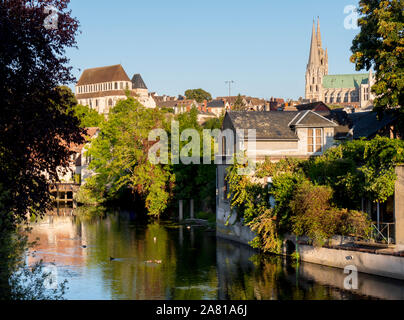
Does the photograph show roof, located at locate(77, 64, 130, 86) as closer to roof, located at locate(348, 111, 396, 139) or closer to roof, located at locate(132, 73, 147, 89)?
roof, located at locate(132, 73, 147, 89)

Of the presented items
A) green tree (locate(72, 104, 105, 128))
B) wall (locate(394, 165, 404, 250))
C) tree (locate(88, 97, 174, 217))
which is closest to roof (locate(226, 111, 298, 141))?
wall (locate(394, 165, 404, 250))

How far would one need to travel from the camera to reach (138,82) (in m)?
198

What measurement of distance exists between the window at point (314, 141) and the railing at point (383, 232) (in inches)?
489

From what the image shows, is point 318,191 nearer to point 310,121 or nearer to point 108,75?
point 310,121

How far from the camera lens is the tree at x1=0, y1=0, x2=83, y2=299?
17.6 meters

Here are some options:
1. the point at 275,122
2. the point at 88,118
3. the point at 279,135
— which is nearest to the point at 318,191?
the point at 279,135

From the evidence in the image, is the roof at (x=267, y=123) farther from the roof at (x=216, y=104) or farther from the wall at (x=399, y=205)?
the roof at (x=216, y=104)

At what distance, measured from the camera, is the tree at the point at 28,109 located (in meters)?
17.6

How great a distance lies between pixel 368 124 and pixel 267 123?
8.22m

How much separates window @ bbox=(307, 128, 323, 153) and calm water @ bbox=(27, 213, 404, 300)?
9091 millimetres

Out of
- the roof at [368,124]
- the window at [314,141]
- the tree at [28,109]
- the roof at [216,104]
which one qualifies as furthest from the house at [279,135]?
the roof at [216,104]

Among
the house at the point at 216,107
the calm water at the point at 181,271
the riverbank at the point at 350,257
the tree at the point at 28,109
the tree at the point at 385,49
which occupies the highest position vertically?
the house at the point at 216,107
